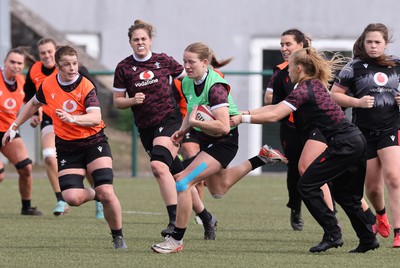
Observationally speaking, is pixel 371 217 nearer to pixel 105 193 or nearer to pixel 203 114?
pixel 203 114

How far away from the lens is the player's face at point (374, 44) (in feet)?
32.0

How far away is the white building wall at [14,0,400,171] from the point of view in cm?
2405

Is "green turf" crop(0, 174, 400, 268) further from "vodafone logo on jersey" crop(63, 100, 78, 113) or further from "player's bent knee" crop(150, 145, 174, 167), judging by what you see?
"vodafone logo on jersey" crop(63, 100, 78, 113)

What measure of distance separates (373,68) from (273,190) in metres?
7.86

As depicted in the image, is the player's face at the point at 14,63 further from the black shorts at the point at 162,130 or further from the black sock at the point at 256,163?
the black sock at the point at 256,163

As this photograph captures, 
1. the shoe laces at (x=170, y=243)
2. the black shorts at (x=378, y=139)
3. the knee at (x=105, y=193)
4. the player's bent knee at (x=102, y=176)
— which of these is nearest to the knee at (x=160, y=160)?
the player's bent knee at (x=102, y=176)

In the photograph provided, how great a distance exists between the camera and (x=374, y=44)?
9.75m

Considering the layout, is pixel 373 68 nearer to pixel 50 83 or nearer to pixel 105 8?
pixel 50 83

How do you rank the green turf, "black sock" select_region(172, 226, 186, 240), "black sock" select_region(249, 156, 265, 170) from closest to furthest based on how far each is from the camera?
the green turf, "black sock" select_region(172, 226, 186, 240), "black sock" select_region(249, 156, 265, 170)

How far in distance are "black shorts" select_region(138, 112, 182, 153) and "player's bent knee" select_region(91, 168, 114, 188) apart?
1015 millimetres

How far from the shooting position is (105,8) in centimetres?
2430

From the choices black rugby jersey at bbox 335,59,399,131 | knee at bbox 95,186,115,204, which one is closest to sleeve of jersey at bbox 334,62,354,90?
black rugby jersey at bbox 335,59,399,131

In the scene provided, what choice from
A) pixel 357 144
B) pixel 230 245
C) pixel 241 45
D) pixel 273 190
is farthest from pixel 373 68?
pixel 241 45

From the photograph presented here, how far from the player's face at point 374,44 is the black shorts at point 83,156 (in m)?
2.42
